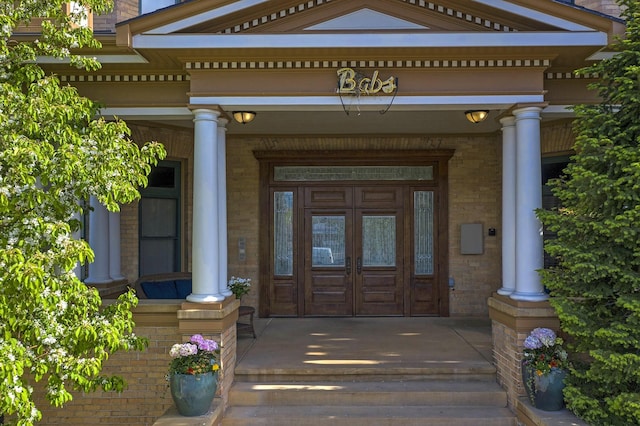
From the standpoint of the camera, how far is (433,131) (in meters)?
8.51

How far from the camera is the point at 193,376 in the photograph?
473 cm

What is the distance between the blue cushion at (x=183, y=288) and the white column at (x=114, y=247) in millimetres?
1071

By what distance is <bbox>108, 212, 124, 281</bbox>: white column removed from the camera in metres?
7.66

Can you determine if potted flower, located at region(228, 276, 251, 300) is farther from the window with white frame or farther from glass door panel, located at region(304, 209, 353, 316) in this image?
the window with white frame

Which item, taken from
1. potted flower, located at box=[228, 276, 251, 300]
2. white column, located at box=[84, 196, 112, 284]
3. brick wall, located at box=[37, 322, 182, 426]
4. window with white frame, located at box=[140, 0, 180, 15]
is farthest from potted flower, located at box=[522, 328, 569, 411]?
window with white frame, located at box=[140, 0, 180, 15]

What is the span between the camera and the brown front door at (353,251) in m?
8.85

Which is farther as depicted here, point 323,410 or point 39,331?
point 323,410

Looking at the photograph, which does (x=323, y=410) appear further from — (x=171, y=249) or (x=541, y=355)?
(x=171, y=249)

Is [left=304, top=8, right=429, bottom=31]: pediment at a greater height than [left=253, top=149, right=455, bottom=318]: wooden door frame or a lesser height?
greater

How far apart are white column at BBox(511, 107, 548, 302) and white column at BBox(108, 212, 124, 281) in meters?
5.80

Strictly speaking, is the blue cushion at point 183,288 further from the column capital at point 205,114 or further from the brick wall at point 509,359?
the brick wall at point 509,359

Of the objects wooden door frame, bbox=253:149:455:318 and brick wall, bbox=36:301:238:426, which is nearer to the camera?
brick wall, bbox=36:301:238:426

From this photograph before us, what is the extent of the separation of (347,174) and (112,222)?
399 centimetres

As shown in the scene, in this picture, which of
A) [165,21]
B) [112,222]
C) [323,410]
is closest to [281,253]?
[112,222]
